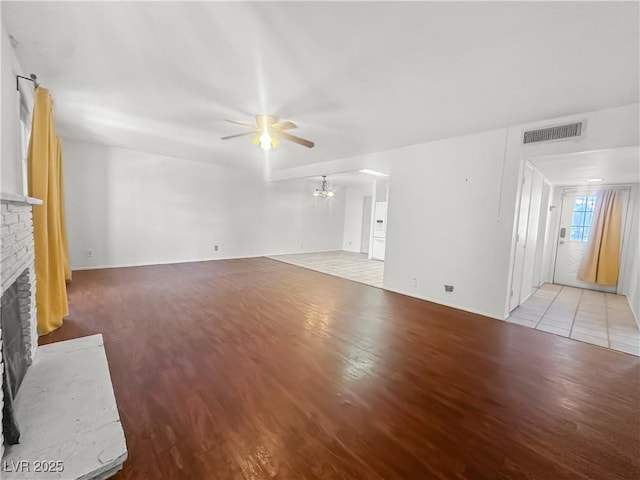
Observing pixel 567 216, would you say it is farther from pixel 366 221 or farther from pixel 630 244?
pixel 366 221

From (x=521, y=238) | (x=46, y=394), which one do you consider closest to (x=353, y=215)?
(x=521, y=238)

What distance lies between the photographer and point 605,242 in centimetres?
511

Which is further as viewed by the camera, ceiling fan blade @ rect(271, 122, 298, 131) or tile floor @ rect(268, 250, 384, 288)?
tile floor @ rect(268, 250, 384, 288)

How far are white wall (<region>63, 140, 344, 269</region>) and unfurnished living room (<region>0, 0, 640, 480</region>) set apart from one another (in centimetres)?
18

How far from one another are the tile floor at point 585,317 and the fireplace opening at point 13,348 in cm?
458

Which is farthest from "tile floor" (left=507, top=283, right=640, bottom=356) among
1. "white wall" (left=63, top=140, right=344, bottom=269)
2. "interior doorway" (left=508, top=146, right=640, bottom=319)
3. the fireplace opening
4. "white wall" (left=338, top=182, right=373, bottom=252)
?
"white wall" (left=63, top=140, right=344, bottom=269)

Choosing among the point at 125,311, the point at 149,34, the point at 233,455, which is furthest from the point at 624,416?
the point at 125,311

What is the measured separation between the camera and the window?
5422mm

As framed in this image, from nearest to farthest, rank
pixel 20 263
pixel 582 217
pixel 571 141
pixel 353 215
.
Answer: pixel 20 263 < pixel 571 141 < pixel 582 217 < pixel 353 215

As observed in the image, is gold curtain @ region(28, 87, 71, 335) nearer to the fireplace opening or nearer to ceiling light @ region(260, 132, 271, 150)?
the fireplace opening

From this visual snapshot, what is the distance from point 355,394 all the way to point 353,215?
318 inches

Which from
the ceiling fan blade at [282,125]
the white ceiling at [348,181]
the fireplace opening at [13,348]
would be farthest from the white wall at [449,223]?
the fireplace opening at [13,348]

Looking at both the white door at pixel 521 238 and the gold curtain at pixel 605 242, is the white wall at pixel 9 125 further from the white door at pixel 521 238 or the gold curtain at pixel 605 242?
the gold curtain at pixel 605 242

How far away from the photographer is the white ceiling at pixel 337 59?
1672 mm
